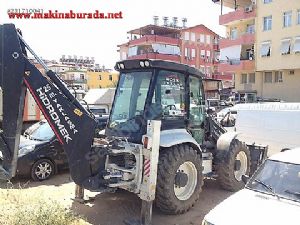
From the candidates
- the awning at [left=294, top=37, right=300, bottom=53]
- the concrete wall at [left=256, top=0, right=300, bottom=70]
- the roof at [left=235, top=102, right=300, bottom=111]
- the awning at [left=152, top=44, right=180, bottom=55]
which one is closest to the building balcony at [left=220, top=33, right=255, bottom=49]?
the concrete wall at [left=256, top=0, right=300, bottom=70]

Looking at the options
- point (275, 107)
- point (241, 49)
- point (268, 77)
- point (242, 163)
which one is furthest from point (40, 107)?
point (241, 49)

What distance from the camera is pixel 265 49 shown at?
34.6m

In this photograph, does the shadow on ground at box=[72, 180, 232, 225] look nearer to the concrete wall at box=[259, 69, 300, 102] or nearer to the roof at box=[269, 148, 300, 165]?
the roof at box=[269, 148, 300, 165]

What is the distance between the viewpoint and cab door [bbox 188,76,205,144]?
7.37 m

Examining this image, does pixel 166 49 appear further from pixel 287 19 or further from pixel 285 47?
pixel 285 47

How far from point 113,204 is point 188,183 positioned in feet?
5.27

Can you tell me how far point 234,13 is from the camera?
38000 mm

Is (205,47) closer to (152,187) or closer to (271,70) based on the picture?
(271,70)

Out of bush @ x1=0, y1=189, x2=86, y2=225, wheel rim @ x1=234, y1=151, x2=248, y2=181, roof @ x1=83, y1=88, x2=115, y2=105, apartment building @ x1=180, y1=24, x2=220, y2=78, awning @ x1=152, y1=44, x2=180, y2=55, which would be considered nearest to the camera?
bush @ x1=0, y1=189, x2=86, y2=225

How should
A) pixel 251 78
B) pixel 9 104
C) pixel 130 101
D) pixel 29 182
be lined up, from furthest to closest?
pixel 251 78 < pixel 29 182 < pixel 130 101 < pixel 9 104

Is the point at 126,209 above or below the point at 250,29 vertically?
below

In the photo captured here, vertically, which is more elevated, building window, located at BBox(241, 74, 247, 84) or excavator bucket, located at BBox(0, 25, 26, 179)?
building window, located at BBox(241, 74, 247, 84)

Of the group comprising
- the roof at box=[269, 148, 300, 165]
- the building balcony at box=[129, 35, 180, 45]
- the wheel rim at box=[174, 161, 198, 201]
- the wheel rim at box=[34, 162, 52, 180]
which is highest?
the building balcony at box=[129, 35, 180, 45]

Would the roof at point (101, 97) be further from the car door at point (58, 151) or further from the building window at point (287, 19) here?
the building window at point (287, 19)
